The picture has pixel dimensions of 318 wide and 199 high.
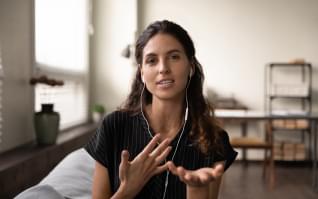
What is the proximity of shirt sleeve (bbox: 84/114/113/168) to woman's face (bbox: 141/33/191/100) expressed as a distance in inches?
7.7

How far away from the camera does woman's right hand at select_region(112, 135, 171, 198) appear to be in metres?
1.12

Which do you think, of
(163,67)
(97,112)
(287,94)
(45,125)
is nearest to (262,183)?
(287,94)

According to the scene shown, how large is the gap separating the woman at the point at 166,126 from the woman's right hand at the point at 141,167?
5.3 inches

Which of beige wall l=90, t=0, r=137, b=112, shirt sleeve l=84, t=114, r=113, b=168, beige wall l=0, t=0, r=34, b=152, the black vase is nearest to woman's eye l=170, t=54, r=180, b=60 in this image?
shirt sleeve l=84, t=114, r=113, b=168

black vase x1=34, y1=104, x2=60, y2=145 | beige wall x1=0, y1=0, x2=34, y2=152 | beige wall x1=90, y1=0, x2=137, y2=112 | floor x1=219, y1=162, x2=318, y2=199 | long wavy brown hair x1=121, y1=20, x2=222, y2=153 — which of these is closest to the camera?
long wavy brown hair x1=121, y1=20, x2=222, y2=153

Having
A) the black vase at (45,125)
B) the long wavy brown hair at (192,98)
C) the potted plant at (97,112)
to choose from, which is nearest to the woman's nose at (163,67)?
the long wavy brown hair at (192,98)

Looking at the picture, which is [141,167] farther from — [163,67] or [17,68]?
[17,68]

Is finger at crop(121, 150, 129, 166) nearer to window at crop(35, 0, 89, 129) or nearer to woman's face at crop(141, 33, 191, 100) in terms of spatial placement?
woman's face at crop(141, 33, 191, 100)

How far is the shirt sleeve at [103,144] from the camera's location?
140 cm

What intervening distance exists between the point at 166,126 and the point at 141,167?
1.08 ft

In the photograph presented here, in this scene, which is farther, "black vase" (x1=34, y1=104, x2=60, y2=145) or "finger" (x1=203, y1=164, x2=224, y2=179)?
"black vase" (x1=34, y1=104, x2=60, y2=145)

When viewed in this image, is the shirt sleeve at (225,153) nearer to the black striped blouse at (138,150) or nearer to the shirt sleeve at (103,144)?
the black striped blouse at (138,150)

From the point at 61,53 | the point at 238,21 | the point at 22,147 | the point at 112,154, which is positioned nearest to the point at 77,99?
the point at 61,53

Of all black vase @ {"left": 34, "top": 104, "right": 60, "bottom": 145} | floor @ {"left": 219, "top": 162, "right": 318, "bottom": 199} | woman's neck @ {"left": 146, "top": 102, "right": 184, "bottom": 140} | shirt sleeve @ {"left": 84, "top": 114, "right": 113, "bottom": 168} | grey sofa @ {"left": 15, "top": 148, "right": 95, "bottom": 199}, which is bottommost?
floor @ {"left": 219, "top": 162, "right": 318, "bottom": 199}
